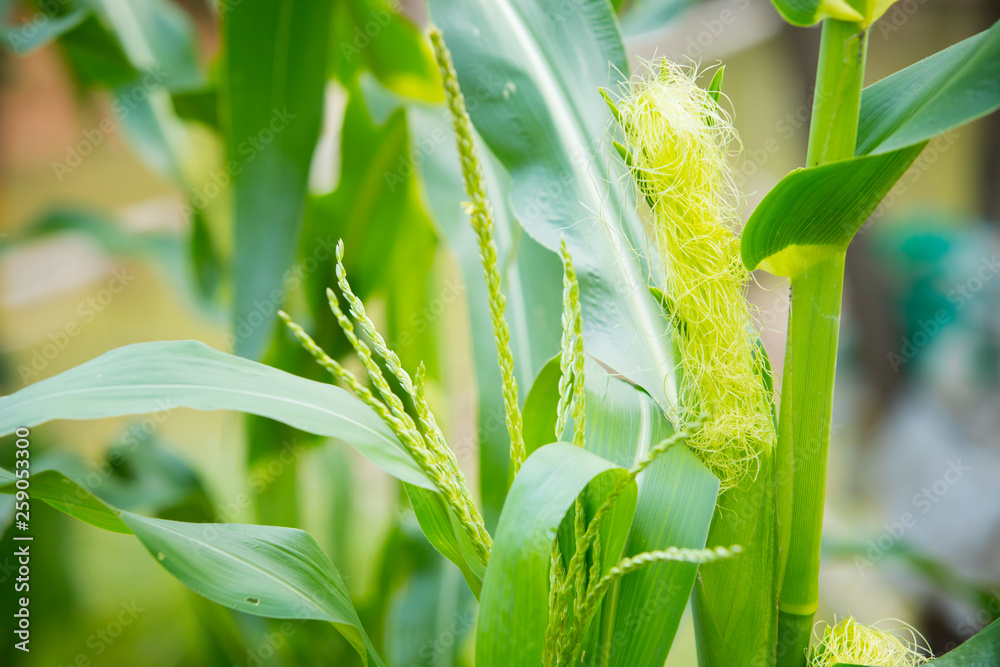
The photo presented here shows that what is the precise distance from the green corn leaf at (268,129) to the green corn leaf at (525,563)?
0.44 meters

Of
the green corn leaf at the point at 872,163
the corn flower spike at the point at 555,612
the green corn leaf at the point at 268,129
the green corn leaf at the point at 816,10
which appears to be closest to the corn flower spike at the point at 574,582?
the corn flower spike at the point at 555,612

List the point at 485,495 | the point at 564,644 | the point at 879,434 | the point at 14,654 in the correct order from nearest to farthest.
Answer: the point at 564,644 < the point at 485,495 < the point at 14,654 < the point at 879,434

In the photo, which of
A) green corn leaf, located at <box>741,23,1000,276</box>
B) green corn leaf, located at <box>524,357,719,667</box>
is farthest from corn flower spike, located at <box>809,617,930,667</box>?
green corn leaf, located at <box>741,23,1000,276</box>

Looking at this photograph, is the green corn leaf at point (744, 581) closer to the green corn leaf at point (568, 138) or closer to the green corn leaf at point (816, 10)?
the green corn leaf at point (568, 138)

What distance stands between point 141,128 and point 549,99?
744 millimetres

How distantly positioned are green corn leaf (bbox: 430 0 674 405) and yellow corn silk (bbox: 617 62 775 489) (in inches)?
1.5

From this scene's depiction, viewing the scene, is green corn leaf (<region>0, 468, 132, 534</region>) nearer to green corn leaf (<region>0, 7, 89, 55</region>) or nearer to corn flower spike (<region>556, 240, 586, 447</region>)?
corn flower spike (<region>556, 240, 586, 447</region>)

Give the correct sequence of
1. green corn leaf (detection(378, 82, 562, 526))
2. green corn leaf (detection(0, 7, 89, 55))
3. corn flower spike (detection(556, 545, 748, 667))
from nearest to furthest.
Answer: corn flower spike (detection(556, 545, 748, 667)) < green corn leaf (detection(378, 82, 562, 526)) < green corn leaf (detection(0, 7, 89, 55))

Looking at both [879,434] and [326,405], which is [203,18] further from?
[879,434]

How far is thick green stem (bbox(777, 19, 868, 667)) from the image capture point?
307mm

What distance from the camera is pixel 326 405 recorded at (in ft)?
1.07

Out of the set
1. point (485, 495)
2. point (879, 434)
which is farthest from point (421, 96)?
point (879, 434)

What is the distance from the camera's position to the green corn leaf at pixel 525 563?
25 cm

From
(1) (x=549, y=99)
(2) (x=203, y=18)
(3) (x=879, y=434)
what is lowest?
(3) (x=879, y=434)
